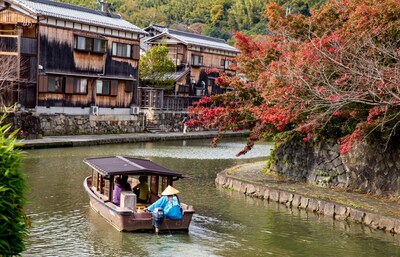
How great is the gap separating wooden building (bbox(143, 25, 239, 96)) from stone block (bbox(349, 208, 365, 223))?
38181 mm

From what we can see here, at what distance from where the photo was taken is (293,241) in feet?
53.6

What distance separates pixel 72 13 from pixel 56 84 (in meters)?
5.23

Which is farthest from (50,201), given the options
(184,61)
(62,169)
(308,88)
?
(184,61)

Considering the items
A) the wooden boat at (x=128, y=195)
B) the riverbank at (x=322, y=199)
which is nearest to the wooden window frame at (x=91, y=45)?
the riverbank at (x=322, y=199)

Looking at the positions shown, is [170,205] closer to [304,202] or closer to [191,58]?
[304,202]

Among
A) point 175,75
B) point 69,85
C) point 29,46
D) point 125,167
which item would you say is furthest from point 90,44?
point 125,167

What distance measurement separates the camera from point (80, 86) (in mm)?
41906

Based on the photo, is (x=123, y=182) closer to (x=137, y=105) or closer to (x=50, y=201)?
(x=50, y=201)

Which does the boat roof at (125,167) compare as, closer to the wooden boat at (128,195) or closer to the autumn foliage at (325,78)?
the wooden boat at (128,195)

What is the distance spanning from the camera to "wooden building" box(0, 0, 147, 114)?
37.8 m

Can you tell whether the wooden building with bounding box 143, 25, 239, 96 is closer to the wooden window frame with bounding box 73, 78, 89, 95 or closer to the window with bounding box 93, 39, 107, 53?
the window with bounding box 93, 39, 107, 53

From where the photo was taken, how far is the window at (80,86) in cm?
4141

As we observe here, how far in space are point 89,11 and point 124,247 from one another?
32428mm

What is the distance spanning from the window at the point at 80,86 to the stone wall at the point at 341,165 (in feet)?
67.3
